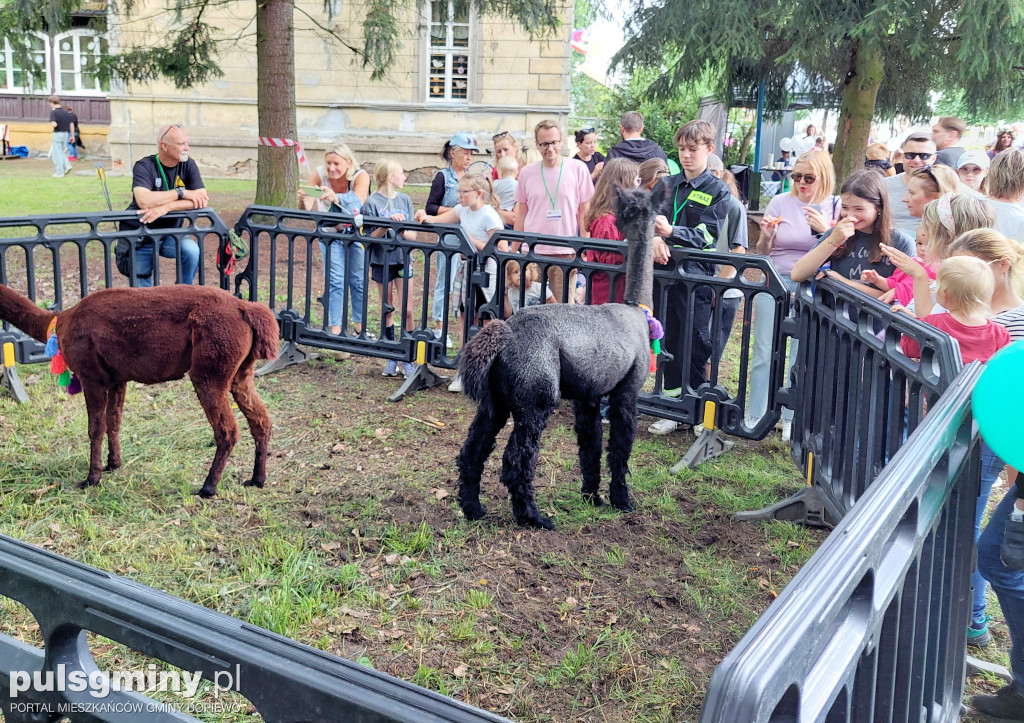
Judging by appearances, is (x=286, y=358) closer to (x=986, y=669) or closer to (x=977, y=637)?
(x=977, y=637)

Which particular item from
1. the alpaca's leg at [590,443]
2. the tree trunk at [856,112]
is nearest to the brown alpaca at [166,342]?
the alpaca's leg at [590,443]

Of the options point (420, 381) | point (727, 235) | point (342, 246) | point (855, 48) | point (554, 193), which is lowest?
point (420, 381)

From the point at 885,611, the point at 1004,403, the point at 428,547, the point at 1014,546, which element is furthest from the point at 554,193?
the point at 885,611

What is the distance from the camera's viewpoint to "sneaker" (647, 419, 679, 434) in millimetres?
6434

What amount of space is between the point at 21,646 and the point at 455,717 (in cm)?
90

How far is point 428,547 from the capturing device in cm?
446

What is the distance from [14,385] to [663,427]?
15.7 ft

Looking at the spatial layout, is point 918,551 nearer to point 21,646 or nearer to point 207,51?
point 21,646

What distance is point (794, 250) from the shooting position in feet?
20.1

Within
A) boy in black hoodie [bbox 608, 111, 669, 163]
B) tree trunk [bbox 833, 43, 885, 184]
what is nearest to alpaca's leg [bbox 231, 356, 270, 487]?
boy in black hoodie [bbox 608, 111, 669, 163]

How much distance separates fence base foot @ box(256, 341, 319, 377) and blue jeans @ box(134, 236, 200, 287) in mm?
1000

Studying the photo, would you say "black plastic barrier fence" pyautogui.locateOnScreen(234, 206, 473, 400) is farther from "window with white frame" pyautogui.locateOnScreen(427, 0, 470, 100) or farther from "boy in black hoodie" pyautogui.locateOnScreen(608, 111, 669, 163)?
"window with white frame" pyautogui.locateOnScreen(427, 0, 470, 100)

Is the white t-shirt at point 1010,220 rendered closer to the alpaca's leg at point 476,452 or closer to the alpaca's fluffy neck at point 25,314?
the alpaca's leg at point 476,452

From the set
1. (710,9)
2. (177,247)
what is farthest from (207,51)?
(710,9)
